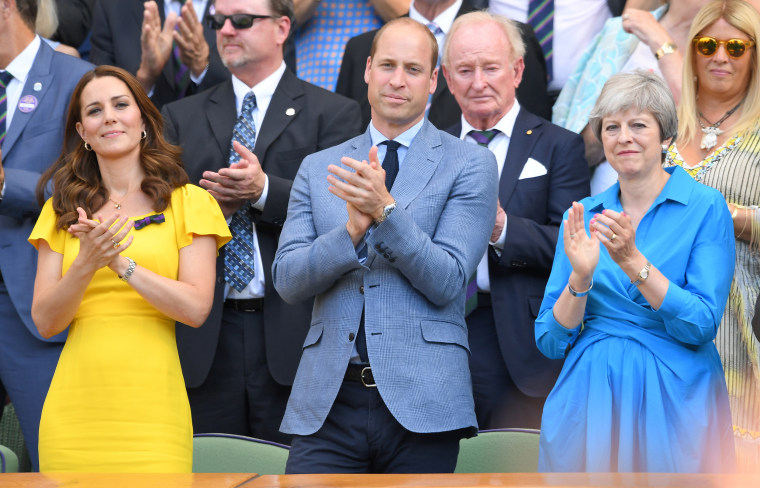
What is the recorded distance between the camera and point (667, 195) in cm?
327

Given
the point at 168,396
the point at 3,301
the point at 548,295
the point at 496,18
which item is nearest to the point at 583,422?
Answer: the point at 548,295

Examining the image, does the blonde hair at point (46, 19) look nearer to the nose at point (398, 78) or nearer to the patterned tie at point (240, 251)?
the patterned tie at point (240, 251)

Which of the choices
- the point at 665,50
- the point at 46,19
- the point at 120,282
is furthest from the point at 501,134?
the point at 46,19

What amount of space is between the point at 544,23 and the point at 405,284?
249cm

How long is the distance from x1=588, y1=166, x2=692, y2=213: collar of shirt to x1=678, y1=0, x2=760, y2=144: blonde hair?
0.69 m

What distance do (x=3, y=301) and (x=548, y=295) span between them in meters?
2.14

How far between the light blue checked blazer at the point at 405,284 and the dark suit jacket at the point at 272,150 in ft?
2.31

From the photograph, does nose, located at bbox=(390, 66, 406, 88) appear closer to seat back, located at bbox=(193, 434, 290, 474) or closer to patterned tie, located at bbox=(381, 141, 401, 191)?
patterned tie, located at bbox=(381, 141, 401, 191)

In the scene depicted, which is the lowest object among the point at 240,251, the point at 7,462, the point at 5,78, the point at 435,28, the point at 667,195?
the point at 7,462

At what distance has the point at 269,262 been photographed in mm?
4051

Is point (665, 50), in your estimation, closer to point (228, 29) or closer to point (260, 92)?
point (260, 92)

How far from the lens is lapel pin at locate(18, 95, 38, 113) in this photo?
427cm

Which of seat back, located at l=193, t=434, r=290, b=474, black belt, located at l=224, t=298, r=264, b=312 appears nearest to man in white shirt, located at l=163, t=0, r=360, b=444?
black belt, located at l=224, t=298, r=264, b=312

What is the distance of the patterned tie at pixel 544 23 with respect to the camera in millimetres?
5211
